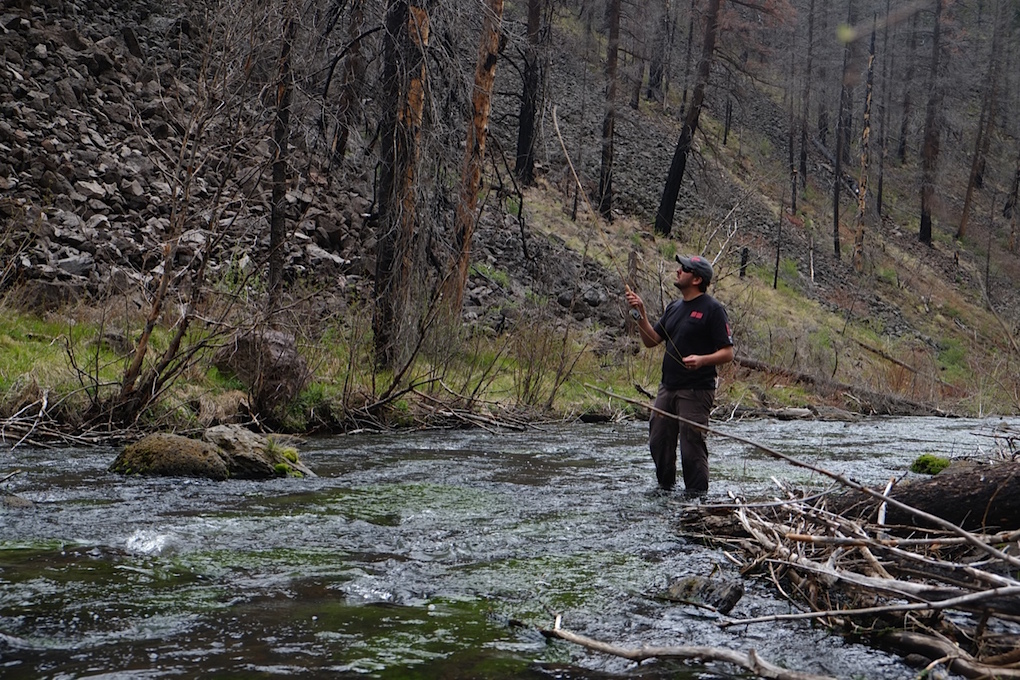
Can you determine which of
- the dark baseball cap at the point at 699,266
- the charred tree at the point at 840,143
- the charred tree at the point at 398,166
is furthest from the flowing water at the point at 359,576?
the charred tree at the point at 840,143

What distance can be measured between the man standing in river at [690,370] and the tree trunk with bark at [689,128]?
872 inches

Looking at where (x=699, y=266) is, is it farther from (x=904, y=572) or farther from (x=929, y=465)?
(x=904, y=572)

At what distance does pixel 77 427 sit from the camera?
28.9ft

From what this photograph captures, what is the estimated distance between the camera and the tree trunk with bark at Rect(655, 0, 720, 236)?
28.8 m

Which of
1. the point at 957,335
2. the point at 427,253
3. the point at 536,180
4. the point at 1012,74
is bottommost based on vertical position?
the point at 957,335

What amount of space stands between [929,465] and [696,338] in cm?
248

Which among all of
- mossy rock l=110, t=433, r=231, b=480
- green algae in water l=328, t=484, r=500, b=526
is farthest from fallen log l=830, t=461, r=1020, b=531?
mossy rock l=110, t=433, r=231, b=480

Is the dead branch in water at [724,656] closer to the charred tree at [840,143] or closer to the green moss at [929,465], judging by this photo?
the green moss at [929,465]

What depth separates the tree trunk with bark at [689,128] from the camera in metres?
28.8

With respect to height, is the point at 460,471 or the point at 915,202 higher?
the point at 915,202

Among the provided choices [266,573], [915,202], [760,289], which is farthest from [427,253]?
[915,202]

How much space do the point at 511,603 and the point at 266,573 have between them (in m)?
1.22

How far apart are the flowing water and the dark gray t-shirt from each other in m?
0.92

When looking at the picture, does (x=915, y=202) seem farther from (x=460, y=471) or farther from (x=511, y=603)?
(x=511, y=603)
